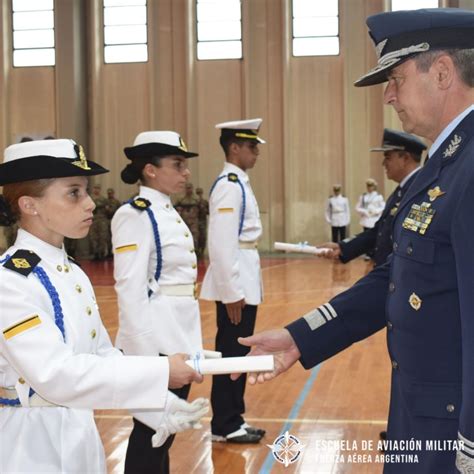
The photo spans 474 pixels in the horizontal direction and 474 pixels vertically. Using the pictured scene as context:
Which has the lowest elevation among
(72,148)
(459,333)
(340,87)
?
(459,333)

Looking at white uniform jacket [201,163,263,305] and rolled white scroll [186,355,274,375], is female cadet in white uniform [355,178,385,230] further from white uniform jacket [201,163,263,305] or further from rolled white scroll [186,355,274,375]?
rolled white scroll [186,355,274,375]

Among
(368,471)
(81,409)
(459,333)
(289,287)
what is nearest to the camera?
(459,333)

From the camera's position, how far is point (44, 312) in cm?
221

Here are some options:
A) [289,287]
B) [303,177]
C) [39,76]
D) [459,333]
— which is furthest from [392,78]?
[39,76]

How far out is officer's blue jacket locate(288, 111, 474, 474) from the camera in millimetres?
1838

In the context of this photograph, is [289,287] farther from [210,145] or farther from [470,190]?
[470,190]

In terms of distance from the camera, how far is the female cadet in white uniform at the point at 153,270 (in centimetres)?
357

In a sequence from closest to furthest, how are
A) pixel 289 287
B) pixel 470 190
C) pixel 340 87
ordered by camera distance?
1. pixel 470 190
2. pixel 289 287
3. pixel 340 87

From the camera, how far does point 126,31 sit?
18.6 meters

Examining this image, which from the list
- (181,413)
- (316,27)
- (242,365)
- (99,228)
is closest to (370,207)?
(316,27)

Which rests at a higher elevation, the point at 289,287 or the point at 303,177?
the point at 303,177

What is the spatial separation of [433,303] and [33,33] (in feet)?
60.6

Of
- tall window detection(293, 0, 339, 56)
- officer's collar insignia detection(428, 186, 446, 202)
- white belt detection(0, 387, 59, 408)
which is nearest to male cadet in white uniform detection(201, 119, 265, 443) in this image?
white belt detection(0, 387, 59, 408)

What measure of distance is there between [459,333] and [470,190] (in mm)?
364
